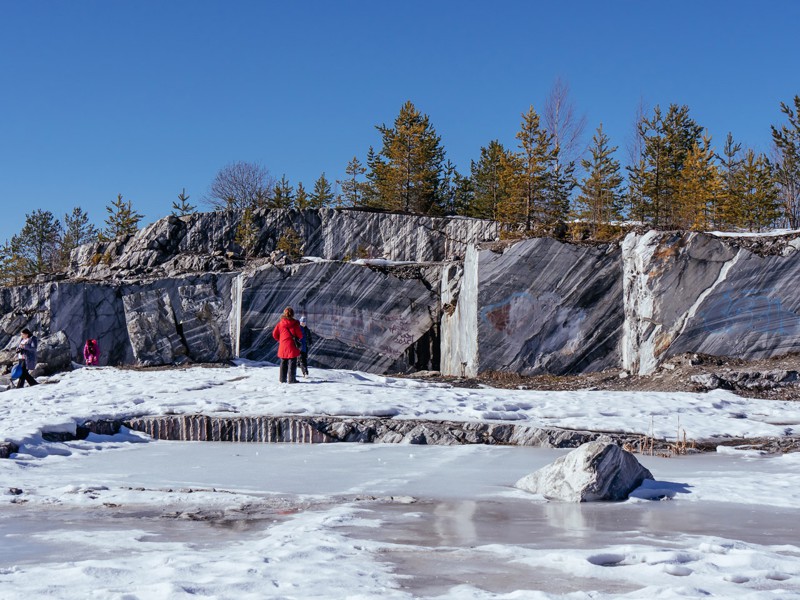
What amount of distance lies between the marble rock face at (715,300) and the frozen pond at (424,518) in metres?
8.91

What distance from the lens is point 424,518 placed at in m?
5.49

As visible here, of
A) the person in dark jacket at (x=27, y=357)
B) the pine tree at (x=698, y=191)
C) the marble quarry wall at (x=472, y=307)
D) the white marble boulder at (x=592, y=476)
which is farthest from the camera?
the pine tree at (x=698, y=191)

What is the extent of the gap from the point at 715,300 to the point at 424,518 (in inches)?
537

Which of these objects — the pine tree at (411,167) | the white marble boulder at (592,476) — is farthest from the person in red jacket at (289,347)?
the pine tree at (411,167)

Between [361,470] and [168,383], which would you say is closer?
[361,470]

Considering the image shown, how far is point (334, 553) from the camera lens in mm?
4398

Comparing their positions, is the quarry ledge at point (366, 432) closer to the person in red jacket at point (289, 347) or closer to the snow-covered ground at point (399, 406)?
the snow-covered ground at point (399, 406)

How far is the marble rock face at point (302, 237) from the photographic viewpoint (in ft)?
124

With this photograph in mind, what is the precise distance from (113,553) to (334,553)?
3.96 feet

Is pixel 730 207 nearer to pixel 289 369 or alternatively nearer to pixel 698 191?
pixel 698 191

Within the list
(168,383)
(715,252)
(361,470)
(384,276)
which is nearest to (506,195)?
(384,276)

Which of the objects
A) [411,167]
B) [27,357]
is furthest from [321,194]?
Result: [27,357]

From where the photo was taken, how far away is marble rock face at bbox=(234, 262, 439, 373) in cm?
2283

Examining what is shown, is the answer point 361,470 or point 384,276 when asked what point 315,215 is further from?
point 361,470
